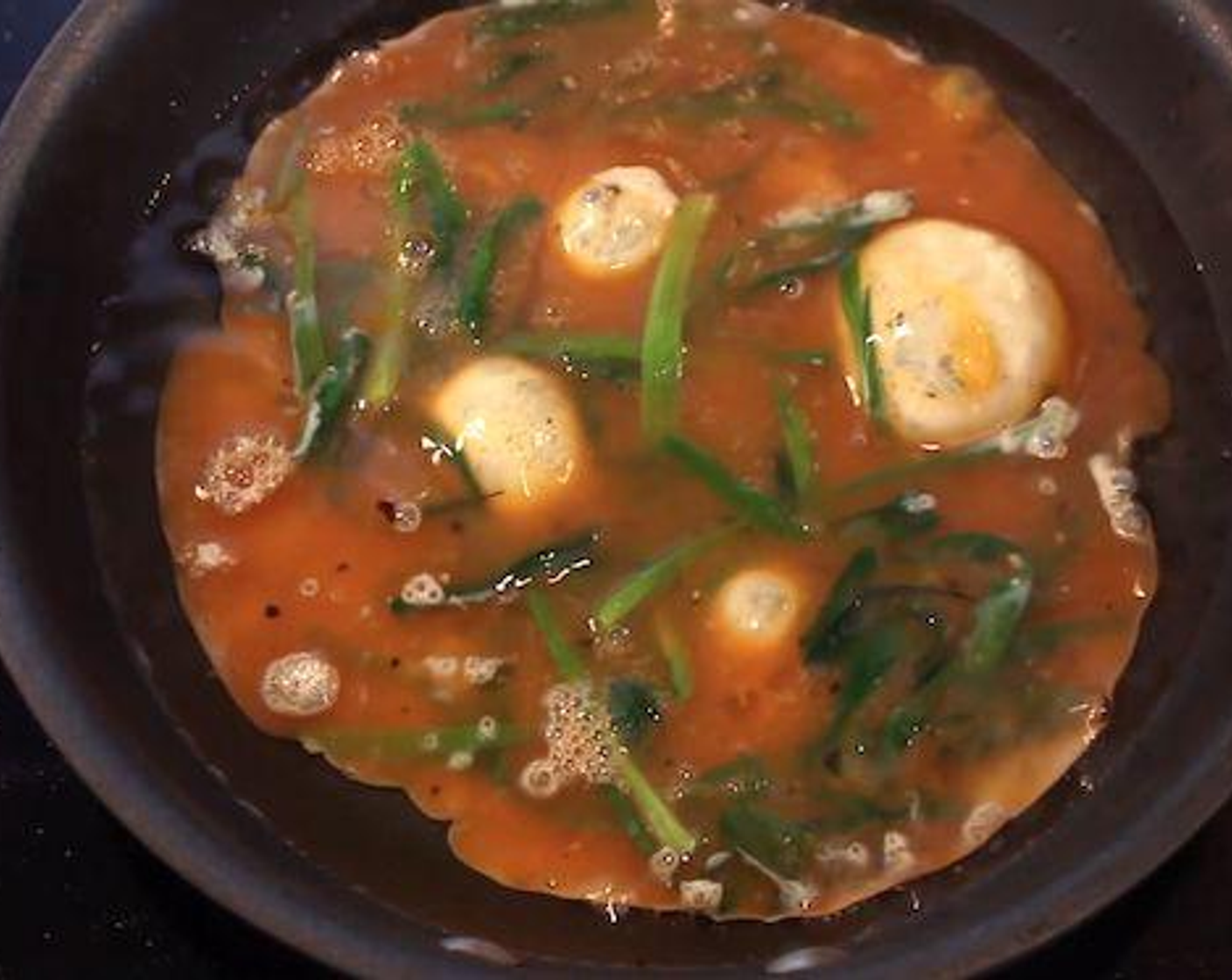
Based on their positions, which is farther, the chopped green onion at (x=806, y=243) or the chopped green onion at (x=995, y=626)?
the chopped green onion at (x=806, y=243)

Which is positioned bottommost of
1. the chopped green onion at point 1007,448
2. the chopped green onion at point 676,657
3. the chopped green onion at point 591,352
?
the chopped green onion at point 676,657

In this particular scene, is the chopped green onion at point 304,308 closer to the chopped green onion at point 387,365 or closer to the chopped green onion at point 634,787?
the chopped green onion at point 387,365

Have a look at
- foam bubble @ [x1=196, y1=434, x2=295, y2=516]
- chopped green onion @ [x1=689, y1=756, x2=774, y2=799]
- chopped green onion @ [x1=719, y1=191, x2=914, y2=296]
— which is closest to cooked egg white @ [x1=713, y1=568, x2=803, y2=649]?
chopped green onion @ [x1=689, y1=756, x2=774, y2=799]

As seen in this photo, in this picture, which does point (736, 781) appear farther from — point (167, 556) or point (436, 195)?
point (436, 195)

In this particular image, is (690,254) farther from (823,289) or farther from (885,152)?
(885,152)

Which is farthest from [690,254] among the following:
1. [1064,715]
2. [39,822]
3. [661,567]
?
[39,822]

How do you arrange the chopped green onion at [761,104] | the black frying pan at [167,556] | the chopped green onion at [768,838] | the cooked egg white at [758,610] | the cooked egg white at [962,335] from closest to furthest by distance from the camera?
the black frying pan at [167,556] → the chopped green onion at [768,838] → the cooked egg white at [758,610] → the cooked egg white at [962,335] → the chopped green onion at [761,104]

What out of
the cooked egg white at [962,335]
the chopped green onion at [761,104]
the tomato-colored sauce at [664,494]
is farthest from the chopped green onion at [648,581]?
the chopped green onion at [761,104]
